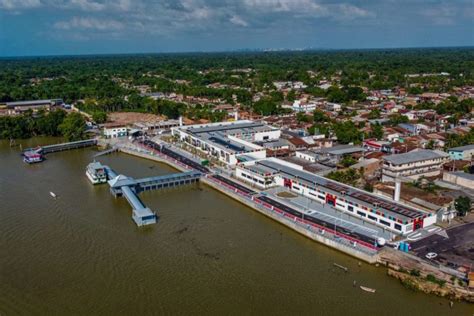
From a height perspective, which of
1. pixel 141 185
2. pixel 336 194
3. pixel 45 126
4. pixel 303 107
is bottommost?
pixel 141 185

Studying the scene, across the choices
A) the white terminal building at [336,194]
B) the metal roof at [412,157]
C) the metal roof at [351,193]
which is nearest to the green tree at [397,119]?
the metal roof at [412,157]

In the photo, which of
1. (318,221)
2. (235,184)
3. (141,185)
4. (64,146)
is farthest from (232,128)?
(318,221)

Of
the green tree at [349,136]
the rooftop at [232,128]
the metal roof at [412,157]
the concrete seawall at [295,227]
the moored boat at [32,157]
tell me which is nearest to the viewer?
the concrete seawall at [295,227]

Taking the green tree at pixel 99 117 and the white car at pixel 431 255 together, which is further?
the green tree at pixel 99 117

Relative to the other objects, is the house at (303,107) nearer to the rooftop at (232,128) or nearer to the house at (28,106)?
the rooftop at (232,128)

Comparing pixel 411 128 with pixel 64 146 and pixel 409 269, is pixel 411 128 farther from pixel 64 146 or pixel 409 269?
pixel 64 146

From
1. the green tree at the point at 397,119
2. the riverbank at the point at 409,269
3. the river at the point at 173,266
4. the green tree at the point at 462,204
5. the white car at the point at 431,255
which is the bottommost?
the river at the point at 173,266

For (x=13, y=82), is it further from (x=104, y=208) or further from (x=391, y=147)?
(x=391, y=147)
